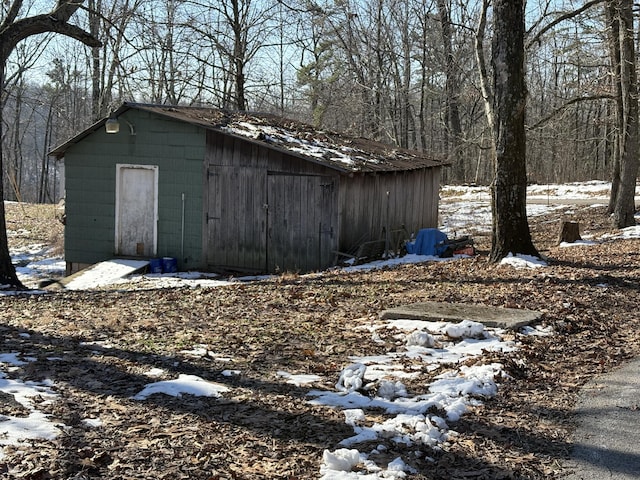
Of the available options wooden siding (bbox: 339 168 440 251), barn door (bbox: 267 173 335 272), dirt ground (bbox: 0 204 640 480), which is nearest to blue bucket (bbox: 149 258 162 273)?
barn door (bbox: 267 173 335 272)

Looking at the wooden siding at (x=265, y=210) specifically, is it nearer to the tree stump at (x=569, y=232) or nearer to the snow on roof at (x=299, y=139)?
the snow on roof at (x=299, y=139)

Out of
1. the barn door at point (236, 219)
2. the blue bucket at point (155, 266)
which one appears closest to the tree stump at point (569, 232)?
the barn door at point (236, 219)

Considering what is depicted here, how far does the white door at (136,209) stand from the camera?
56.4ft

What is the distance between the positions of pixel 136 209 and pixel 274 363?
11671mm

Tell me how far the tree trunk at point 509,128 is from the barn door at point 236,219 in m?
6.21

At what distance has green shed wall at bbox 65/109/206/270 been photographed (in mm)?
16797

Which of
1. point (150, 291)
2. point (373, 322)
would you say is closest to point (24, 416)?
point (373, 322)

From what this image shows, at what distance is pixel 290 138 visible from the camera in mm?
17281

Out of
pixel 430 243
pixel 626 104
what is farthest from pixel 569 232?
pixel 626 104

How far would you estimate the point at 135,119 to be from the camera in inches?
673

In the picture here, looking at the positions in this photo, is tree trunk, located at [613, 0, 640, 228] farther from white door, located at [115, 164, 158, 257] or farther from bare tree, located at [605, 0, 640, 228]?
white door, located at [115, 164, 158, 257]

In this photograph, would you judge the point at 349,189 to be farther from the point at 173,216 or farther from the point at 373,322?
the point at 373,322

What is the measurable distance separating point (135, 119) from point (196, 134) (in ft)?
5.08

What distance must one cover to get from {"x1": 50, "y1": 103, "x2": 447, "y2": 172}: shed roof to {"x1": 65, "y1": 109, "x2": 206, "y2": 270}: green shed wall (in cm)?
30
